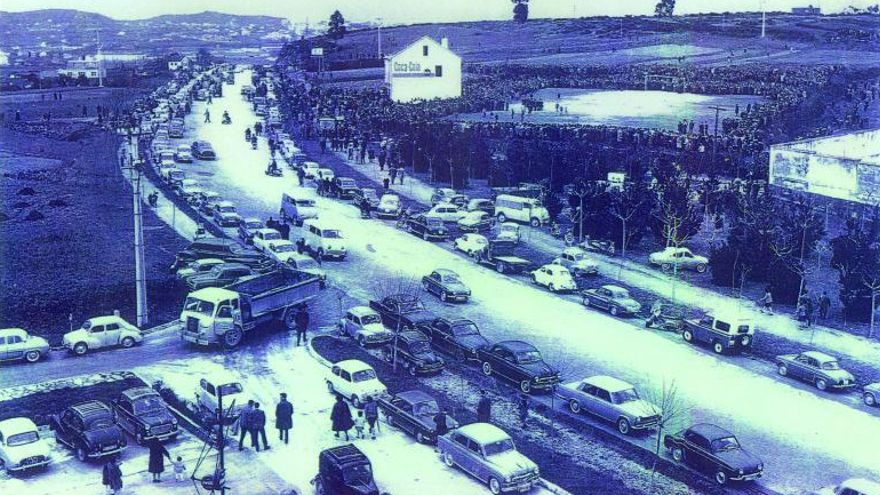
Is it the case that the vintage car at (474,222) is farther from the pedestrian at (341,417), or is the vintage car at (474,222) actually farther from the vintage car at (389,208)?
the pedestrian at (341,417)

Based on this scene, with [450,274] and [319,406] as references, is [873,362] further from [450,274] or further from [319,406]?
[319,406]

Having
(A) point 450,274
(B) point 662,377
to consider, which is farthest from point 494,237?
(B) point 662,377

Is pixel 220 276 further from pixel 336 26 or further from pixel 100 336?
pixel 336 26

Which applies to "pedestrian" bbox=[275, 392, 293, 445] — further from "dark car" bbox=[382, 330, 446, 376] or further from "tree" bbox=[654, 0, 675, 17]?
"tree" bbox=[654, 0, 675, 17]

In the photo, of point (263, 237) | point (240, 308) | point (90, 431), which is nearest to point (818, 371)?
point (240, 308)

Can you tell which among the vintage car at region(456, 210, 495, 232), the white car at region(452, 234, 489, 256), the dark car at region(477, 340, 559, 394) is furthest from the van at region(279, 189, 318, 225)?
the dark car at region(477, 340, 559, 394)

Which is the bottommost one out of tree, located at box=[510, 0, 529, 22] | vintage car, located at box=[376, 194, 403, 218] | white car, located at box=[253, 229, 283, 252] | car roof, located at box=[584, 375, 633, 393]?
car roof, located at box=[584, 375, 633, 393]
